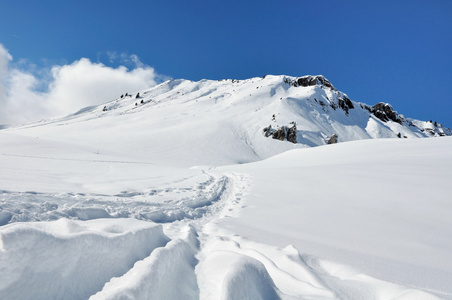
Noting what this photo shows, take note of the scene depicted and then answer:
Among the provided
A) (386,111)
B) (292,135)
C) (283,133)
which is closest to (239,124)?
(283,133)

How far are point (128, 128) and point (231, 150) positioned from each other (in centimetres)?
2056

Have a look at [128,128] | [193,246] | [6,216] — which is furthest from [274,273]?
[128,128]

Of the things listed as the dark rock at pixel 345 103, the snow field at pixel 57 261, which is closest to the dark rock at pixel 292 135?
the dark rock at pixel 345 103

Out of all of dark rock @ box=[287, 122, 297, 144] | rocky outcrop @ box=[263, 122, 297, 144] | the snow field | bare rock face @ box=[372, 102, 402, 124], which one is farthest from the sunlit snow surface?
bare rock face @ box=[372, 102, 402, 124]

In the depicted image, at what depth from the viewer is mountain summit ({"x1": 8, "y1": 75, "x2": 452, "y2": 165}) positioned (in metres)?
32.1

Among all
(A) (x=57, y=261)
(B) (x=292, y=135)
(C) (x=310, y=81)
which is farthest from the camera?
(C) (x=310, y=81)

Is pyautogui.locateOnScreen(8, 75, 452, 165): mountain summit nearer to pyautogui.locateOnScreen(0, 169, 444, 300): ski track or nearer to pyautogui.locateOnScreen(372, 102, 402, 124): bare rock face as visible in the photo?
pyautogui.locateOnScreen(372, 102, 402, 124): bare rock face

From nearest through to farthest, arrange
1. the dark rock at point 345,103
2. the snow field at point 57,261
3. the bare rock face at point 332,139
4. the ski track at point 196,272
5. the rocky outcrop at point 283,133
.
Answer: the snow field at point 57,261 < the ski track at point 196,272 < the rocky outcrop at point 283,133 < the bare rock face at point 332,139 < the dark rock at point 345,103

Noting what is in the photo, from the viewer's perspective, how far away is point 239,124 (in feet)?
156

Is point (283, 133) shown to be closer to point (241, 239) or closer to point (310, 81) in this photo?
point (241, 239)

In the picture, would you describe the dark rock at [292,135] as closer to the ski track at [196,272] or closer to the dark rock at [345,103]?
the dark rock at [345,103]

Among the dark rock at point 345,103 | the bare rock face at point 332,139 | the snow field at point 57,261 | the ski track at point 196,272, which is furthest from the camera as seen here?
the dark rock at point 345,103

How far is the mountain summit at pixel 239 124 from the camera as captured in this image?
32.1 metres

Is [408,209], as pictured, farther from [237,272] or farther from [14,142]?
[14,142]
